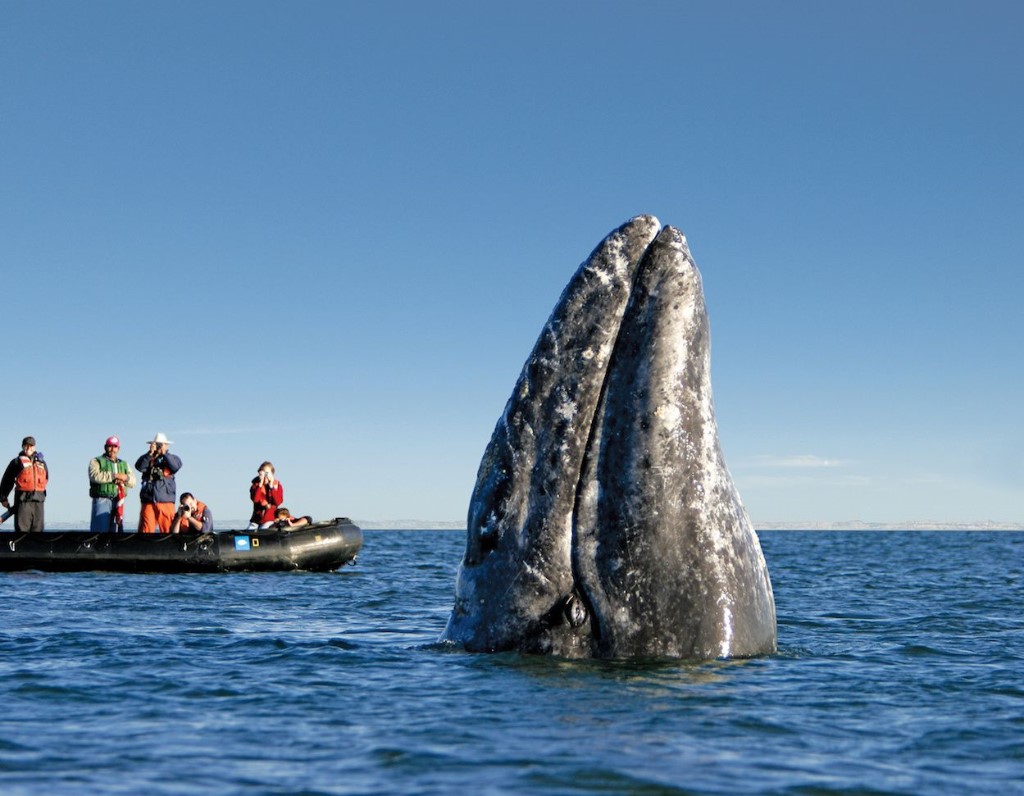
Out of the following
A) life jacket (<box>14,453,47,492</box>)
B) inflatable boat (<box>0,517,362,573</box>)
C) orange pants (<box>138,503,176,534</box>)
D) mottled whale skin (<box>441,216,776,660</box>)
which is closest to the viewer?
mottled whale skin (<box>441,216,776,660</box>)

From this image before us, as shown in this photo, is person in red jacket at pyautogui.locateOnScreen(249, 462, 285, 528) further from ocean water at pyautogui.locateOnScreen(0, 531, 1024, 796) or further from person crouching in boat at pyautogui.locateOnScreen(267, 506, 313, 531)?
ocean water at pyautogui.locateOnScreen(0, 531, 1024, 796)

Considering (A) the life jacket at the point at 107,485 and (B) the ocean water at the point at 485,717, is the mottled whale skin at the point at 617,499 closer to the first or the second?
(B) the ocean water at the point at 485,717

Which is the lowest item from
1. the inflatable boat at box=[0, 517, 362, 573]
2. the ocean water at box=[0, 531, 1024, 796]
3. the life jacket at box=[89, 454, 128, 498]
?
the ocean water at box=[0, 531, 1024, 796]

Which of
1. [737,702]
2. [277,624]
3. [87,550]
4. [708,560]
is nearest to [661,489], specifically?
[708,560]

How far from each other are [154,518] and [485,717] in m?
18.2

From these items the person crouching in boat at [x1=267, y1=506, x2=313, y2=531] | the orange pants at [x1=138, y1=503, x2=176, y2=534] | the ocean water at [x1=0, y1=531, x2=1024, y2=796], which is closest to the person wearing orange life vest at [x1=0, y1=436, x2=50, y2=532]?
the orange pants at [x1=138, y1=503, x2=176, y2=534]

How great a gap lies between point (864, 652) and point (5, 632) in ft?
22.9

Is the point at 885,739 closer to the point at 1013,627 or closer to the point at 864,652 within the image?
the point at 864,652

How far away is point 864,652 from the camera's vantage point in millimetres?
8992

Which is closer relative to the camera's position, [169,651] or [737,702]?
[737,702]

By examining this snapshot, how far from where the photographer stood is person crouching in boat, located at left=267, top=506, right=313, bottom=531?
916 inches

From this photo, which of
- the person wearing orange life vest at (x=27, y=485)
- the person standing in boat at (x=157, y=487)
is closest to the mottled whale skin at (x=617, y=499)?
the person standing in boat at (x=157, y=487)

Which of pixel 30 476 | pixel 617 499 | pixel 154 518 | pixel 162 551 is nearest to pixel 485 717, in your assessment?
pixel 617 499

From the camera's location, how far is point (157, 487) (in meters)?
22.2
